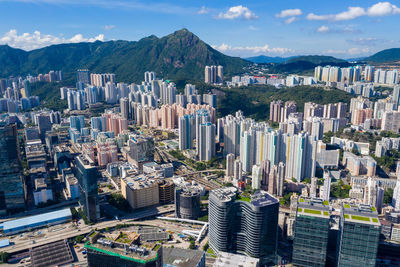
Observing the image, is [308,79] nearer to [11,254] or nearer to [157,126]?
[157,126]

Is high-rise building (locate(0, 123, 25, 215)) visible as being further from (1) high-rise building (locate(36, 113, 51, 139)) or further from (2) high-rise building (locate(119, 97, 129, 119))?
(2) high-rise building (locate(119, 97, 129, 119))

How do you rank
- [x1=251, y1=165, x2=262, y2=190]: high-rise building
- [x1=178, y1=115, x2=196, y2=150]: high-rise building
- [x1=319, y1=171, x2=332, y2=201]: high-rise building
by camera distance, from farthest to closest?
1. [x1=178, y1=115, x2=196, y2=150]: high-rise building
2. [x1=251, y1=165, x2=262, y2=190]: high-rise building
3. [x1=319, y1=171, x2=332, y2=201]: high-rise building

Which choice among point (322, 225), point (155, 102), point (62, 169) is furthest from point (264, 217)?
point (155, 102)

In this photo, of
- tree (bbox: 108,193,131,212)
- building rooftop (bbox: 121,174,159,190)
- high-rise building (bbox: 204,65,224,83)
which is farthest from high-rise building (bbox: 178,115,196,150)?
high-rise building (bbox: 204,65,224,83)

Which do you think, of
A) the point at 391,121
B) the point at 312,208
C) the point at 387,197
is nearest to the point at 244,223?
the point at 312,208

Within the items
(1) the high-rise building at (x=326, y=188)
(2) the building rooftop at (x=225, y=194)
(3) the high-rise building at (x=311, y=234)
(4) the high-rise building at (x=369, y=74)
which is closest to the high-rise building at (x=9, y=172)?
(2) the building rooftop at (x=225, y=194)

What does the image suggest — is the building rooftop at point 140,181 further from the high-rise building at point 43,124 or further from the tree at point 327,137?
the high-rise building at point 43,124

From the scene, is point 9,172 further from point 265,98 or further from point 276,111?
point 265,98
